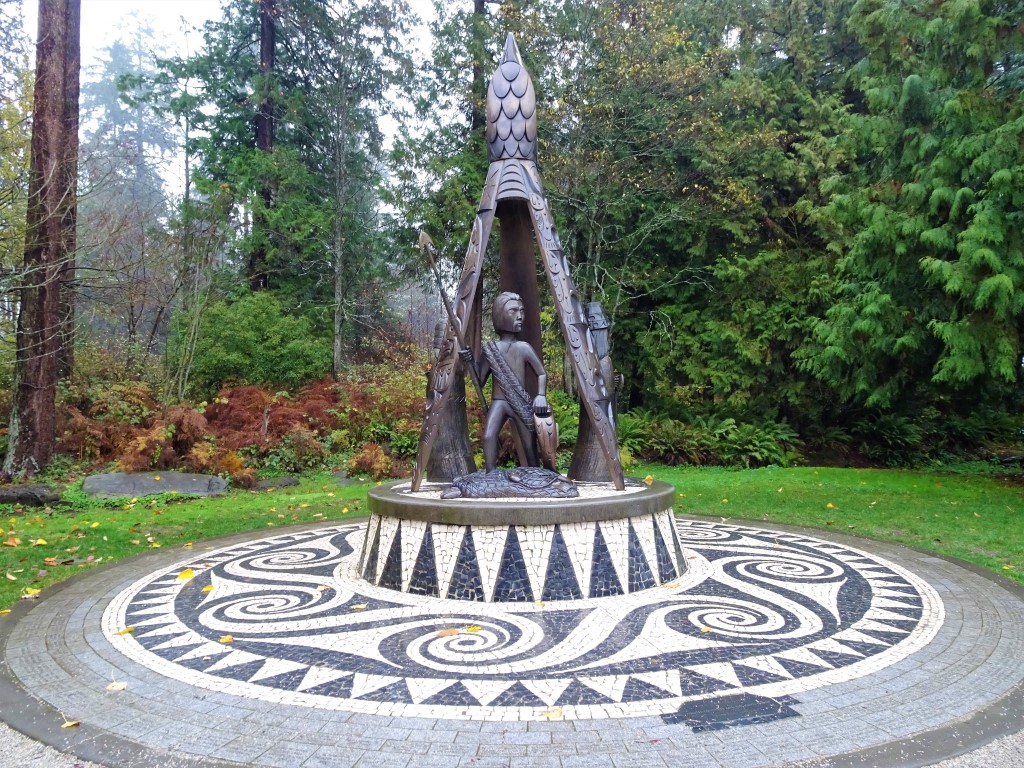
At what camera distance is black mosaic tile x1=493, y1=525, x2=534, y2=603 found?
576 cm

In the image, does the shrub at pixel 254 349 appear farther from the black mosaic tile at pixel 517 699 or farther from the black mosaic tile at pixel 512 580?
the black mosaic tile at pixel 517 699

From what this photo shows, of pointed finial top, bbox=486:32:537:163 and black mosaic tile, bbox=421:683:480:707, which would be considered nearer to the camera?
black mosaic tile, bbox=421:683:480:707

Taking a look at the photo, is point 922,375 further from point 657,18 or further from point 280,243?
point 280,243

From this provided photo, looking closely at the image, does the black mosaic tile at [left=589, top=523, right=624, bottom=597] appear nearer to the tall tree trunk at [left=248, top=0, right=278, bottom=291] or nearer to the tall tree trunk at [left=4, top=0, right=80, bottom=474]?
the tall tree trunk at [left=4, top=0, right=80, bottom=474]

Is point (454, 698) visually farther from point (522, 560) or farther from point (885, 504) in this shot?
point (885, 504)

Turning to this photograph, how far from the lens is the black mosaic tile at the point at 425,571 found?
600 centimetres

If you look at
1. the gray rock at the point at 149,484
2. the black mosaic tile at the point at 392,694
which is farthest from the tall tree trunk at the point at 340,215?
the black mosaic tile at the point at 392,694

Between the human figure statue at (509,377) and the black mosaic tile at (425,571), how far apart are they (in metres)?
1.32

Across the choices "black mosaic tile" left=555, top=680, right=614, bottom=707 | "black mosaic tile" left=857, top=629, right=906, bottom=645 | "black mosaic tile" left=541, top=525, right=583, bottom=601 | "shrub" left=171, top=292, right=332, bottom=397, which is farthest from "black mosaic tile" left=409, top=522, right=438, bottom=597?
"shrub" left=171, top=292, right=332, bottom=397

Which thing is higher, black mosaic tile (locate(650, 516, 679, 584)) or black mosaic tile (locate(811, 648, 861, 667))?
black mosaic tile (locate(650, 516, 679, 584))

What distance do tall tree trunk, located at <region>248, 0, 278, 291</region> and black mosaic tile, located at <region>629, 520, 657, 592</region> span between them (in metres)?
16.3

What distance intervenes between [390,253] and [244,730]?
60.1 feet

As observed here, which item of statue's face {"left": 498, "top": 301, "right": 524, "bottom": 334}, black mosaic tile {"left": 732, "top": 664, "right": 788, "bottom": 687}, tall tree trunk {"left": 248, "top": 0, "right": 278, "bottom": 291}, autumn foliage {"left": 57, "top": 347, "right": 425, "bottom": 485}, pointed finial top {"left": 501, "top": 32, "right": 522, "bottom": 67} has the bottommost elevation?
black mosaic tile {"left": 732, "top": 664, "right": 788, "bottom": 687}

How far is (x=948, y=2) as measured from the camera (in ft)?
Result: 35.9
